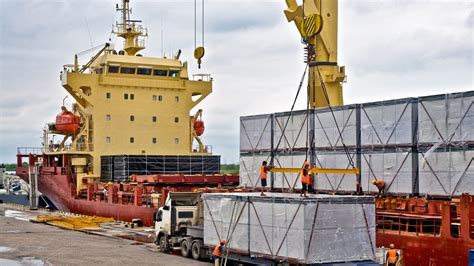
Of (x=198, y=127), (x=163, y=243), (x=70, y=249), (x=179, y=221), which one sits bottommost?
(x=70, y=249)

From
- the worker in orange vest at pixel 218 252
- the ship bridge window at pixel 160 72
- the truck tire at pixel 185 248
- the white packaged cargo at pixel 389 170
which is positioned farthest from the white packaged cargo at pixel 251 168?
the ship bridge window at pixel 160 72

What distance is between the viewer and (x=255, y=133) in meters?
25.5

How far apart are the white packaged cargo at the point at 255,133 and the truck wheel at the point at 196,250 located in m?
5.83

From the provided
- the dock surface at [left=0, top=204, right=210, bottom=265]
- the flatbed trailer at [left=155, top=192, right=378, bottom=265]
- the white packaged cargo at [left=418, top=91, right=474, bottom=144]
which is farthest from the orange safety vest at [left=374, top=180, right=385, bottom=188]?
the dock surface at [left=0, top=204, right=210, bottom=265]

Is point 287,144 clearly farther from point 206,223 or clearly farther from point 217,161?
point 217,161

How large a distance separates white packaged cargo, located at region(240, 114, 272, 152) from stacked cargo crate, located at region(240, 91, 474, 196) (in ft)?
0.13

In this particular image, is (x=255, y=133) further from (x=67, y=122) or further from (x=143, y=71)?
(x=67, y=122)

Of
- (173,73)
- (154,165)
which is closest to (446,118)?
(154,165)

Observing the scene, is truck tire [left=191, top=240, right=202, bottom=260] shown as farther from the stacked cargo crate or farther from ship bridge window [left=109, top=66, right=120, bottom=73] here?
ship bridge window [left=109, top=66, right=120, bottom=73]

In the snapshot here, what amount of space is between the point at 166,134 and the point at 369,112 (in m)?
20.9

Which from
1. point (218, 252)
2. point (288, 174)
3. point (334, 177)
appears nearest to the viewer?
point (218, 252)

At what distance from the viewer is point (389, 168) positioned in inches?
786

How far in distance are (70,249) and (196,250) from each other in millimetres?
4954

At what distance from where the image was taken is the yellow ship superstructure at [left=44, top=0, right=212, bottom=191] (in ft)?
124
